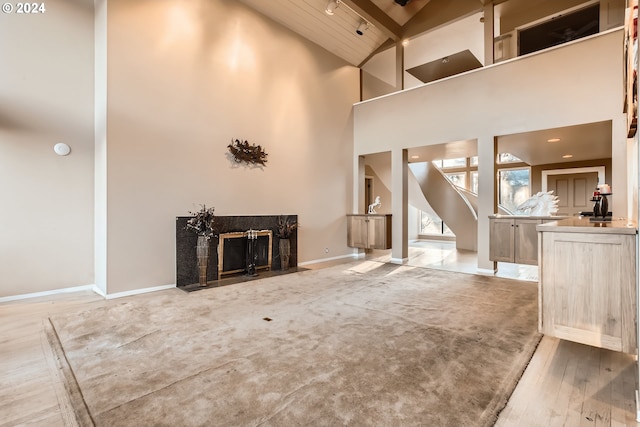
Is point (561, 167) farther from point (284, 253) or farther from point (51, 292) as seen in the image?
point (51, 292)

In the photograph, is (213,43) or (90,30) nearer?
(90,30)

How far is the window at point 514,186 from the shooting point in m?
9.65

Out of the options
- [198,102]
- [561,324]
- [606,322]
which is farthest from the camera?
[198,102]

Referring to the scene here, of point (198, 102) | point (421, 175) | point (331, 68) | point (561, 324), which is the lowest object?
point (561, 324)

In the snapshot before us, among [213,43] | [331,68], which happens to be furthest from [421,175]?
[213,43]

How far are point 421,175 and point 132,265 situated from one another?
7.40 metres

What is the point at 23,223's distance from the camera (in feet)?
13.3

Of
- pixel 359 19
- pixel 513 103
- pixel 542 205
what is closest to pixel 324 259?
pixel 542 205

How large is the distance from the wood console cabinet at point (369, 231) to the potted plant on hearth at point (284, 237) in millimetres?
1884

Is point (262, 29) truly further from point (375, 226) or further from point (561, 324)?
point (561, 324)

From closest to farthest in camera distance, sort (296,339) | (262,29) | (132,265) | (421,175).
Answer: (296,339)
(132,265)
(262,29)
(421,175)

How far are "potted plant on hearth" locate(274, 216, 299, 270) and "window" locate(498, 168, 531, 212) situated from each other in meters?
7.54

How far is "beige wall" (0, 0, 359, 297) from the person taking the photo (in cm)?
405

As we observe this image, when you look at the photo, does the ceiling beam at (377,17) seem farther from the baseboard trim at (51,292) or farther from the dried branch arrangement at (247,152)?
the baseboard trim at (51,292)
